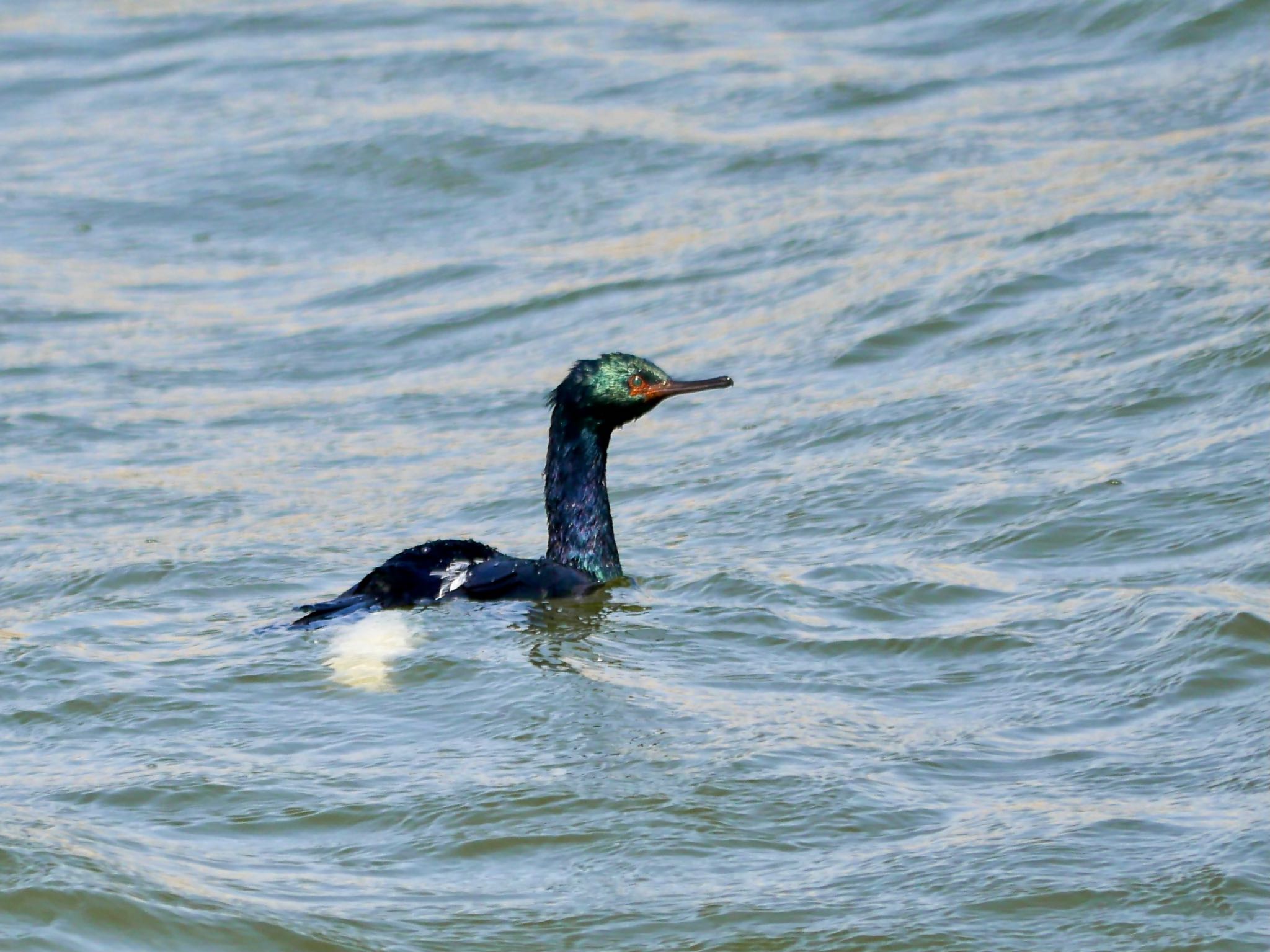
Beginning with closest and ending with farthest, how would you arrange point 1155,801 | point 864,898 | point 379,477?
point 864,898 → point 1155,801 → point 379,477

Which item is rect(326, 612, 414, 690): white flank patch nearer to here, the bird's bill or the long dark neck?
the long dark neck

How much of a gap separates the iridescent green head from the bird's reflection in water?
0.78 metres

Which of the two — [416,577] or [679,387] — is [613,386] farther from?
[416,577]

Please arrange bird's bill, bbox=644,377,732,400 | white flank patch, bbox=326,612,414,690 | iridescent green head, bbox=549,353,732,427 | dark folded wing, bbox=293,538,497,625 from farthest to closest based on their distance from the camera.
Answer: iridescent green head, bbox=549,353,732,427 < bird's bill, bbox=644,377,732,400 < dark folded wing, bbox=293,538,497,625 < white flank patch, bbox=326,612,414,690

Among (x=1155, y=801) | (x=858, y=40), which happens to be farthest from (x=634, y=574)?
(x=858, y=40)

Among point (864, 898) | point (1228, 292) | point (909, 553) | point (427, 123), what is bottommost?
point (864, 898)

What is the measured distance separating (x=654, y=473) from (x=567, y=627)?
212 centimetres

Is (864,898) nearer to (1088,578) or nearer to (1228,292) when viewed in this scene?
(1088,578)

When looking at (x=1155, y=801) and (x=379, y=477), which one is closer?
(x=1155, y=801)

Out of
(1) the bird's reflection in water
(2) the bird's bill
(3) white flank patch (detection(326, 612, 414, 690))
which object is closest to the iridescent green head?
(2) the bird's bill

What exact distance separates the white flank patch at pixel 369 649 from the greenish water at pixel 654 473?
0.12ft

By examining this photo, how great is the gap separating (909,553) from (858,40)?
8.66m

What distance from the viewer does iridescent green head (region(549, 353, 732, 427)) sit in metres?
8.51

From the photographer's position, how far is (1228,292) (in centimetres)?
1055
